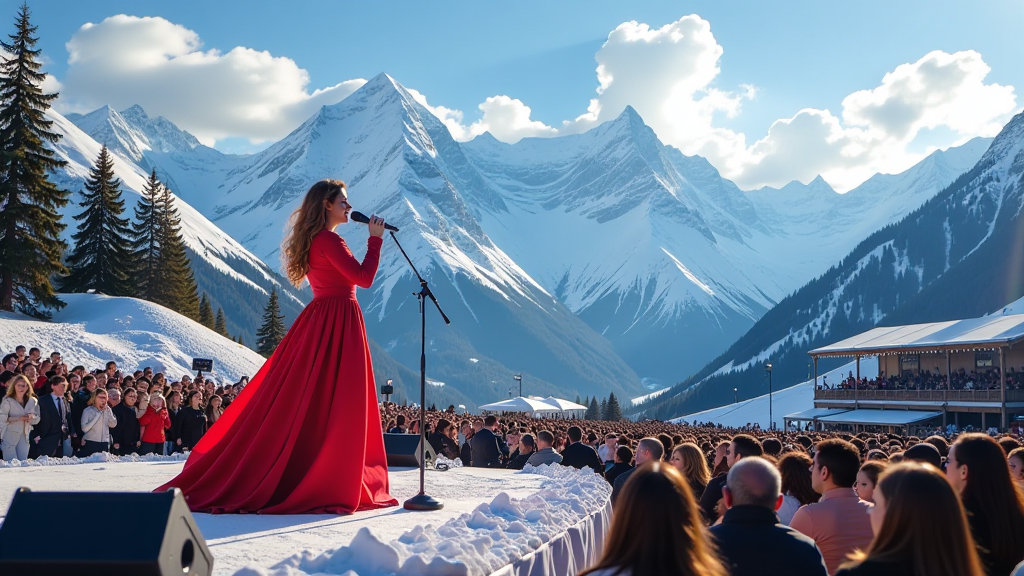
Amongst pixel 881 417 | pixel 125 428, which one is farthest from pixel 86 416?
pixel 881 417

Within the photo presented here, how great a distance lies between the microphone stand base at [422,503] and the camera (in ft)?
20.3

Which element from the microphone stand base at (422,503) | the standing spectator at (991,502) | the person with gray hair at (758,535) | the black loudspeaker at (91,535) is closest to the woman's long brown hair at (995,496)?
the standing spectator at (991,502)

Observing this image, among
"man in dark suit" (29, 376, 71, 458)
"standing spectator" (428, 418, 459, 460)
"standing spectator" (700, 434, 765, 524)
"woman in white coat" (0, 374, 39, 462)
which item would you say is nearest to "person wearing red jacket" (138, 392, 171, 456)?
"man in dark suit" (29, 376, 71, 458)

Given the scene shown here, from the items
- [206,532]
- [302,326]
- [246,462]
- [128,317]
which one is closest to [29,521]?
[206,532]

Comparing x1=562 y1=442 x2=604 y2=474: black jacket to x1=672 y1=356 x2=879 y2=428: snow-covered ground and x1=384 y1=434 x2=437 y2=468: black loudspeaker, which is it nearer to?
x1=384 y1=434 x2=437 y2=468: black loudspeaker

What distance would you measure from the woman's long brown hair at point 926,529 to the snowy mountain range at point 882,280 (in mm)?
133438

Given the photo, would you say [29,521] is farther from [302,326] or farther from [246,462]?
[302,326]

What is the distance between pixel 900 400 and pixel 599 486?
153ft

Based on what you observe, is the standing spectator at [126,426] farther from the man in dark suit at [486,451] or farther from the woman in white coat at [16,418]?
the man in dark suit at [486,451]

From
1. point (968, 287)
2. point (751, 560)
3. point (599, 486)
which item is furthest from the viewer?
point (968, 287)

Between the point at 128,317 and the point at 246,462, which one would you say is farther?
the point at 128,317

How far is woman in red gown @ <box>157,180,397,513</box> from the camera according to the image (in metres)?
5.95

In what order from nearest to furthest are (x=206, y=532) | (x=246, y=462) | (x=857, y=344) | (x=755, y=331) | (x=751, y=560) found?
1. (x=751, y=560)
2. (x=206, y=532)
3. (x=246, y=462)
4. (x=857, y=344)
5. (x=755, y=331)

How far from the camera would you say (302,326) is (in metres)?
6.41
